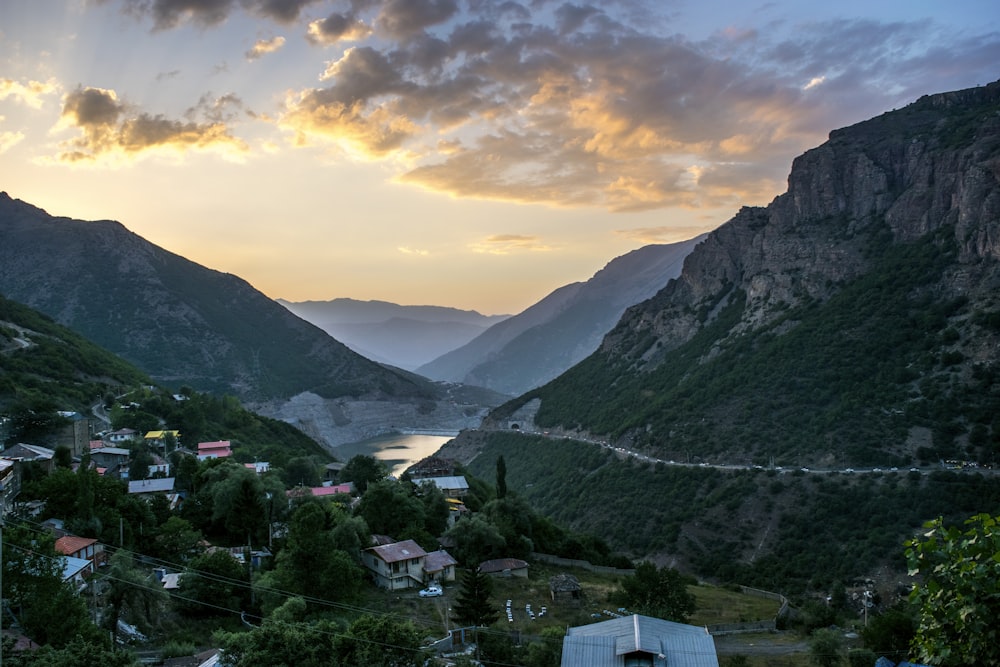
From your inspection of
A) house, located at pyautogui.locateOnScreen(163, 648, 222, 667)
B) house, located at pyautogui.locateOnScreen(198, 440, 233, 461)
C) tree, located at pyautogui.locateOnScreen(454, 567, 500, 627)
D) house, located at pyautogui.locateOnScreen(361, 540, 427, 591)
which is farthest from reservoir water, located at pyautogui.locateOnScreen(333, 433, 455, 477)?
house, located at pyautogui.locateOnScreen(163, 648, 222, 667)

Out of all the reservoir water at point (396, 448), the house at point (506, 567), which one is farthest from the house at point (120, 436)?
the reservoir water at point (396, 448)

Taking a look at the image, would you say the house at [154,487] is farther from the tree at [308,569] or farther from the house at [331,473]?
the house at [331,473]

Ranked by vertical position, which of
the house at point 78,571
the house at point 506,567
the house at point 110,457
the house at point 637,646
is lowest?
the house at point 506,567

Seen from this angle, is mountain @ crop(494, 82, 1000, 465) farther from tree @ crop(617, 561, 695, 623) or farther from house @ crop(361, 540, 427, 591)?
house @ crop(361, 540, 427, 591)

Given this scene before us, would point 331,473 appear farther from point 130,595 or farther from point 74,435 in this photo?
point 130,595

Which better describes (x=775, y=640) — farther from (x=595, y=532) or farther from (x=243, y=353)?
(x=243, y=353)

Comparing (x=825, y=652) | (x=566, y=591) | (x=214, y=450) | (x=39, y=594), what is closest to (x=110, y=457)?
(x=214, y=450)
